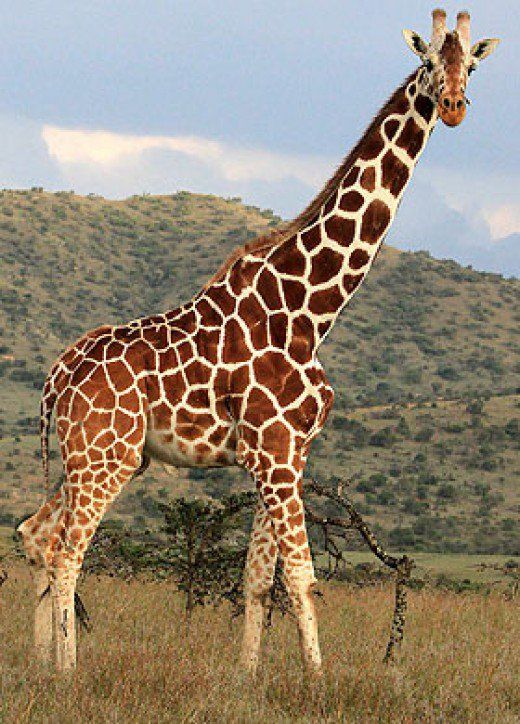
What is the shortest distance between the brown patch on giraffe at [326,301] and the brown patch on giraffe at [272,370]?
47cm

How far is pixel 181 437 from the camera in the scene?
9.14 metres

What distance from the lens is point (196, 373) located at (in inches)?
360

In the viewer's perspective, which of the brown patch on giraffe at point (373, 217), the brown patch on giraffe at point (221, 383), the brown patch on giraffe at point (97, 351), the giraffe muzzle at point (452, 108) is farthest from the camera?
the brown patch on giraffe at point (97, 351)

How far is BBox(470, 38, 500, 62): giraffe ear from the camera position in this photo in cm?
883

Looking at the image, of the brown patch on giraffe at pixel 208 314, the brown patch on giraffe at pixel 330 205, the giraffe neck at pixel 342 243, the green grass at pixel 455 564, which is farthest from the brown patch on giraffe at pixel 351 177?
the green grass at pixel 455 564

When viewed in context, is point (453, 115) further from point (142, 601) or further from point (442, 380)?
point (442, 380)

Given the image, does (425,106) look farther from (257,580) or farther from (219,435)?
(257,580)

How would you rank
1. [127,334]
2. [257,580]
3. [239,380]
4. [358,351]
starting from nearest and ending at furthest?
[239,380] < [127,334] < [257,580] < [358,351]

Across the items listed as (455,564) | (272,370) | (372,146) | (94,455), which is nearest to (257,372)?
(272,370)

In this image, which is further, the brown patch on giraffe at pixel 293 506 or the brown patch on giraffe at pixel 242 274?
the brown patch on giraffe at pixel 242 274

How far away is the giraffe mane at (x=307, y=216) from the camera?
9.43 m

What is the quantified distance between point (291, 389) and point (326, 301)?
0.76 metres

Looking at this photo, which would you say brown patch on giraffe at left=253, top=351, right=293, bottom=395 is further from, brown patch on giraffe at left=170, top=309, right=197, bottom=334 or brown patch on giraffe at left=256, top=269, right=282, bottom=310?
brown patch on giraffe at left=170, top=309, right=197, bottom=334

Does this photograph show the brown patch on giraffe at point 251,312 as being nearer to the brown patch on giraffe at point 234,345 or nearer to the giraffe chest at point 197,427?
the brown patch on giraffe at point 234,345
